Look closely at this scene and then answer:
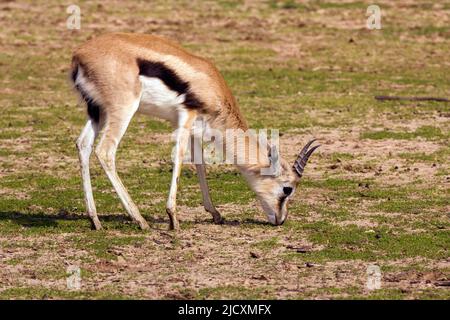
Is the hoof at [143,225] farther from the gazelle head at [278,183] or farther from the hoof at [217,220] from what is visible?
the gazelle head at [278,183]

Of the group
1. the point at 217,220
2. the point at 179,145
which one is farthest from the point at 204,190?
the point at 179,145

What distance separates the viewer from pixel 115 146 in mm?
9430

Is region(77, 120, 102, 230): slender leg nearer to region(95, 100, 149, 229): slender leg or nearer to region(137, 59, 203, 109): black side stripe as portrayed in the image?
region(95, 100, 149, 229): slender leg

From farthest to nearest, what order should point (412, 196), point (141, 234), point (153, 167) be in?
point (153, 167) → point (412, 196) → point (141, 234)

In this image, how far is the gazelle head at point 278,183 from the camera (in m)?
9.76

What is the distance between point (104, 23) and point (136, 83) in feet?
35.7

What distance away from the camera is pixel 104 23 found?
20.0m

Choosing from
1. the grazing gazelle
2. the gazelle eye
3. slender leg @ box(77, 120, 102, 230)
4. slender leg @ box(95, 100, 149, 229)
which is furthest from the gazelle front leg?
the gazelle eye

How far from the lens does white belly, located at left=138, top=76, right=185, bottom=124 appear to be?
938 cm

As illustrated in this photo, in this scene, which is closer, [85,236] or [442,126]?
[85,236]

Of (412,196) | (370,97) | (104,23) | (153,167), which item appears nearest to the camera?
(412,196)

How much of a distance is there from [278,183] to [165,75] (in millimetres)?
1394
